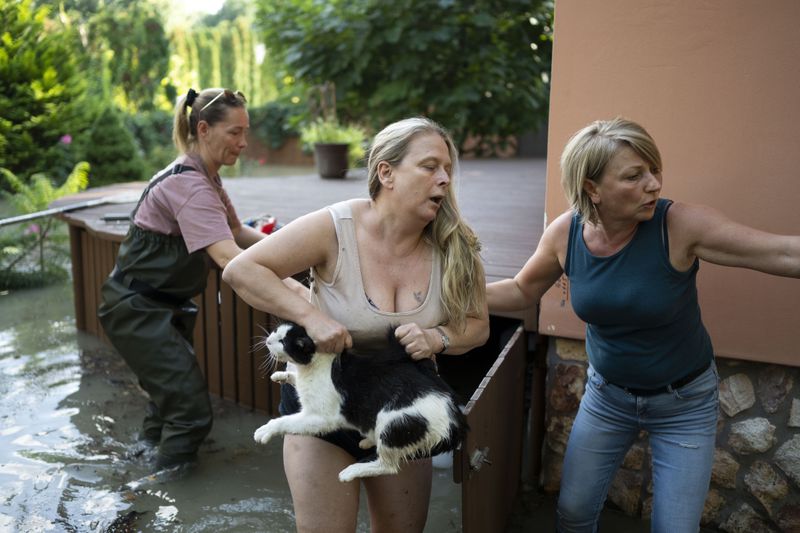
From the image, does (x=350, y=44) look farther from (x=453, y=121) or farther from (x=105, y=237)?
(x=105, y=237)

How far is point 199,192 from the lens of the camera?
9.33ft

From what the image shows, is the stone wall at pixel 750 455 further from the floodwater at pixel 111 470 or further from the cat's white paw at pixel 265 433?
the cat's white paw at pixel 265 433

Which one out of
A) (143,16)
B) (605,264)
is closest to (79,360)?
(605,264)

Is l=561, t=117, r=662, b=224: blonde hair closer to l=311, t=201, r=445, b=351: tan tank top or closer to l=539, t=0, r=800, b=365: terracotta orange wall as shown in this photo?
l=311, t=201, r=445, b=351: tan tank top

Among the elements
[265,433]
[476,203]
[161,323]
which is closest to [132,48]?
[476,203]

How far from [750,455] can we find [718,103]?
53.6 inches

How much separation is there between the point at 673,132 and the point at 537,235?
7.09 feet

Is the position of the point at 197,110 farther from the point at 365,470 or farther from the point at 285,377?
the point at 365,470

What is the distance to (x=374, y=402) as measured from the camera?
1.83 meters

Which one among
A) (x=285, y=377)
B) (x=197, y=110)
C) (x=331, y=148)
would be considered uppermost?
(x=197, y=110)

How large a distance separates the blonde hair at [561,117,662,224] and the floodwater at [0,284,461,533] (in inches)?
64.0

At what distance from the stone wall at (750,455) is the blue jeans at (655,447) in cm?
64

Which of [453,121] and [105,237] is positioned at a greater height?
[453,121]

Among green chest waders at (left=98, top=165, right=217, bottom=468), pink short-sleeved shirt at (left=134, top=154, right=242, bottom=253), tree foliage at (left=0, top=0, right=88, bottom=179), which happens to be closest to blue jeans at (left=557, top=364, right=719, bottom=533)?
pink short-sleeved shirt at (left=134, top=154, right=242, bottom=253)
